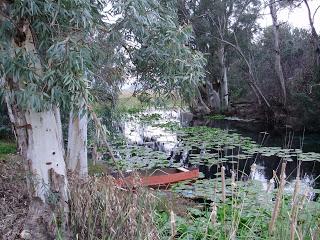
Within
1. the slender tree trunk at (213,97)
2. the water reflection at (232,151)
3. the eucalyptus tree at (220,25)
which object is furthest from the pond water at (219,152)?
the slender tree trunk at (213,97)

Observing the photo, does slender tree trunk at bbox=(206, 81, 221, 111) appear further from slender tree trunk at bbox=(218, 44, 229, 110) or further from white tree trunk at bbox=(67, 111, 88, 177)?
white tree trunk at bbox=(67, 111, 88, 177)

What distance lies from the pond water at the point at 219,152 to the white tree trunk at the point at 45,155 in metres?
2.36

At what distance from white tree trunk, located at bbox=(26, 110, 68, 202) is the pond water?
2361mm

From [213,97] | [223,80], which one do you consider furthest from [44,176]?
[213,97]

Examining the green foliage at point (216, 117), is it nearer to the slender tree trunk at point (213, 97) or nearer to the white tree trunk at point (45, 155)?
the slender tree trunk at point (213, 97)

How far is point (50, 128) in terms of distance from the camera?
3.31 meters

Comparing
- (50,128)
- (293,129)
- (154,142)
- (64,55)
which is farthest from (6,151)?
→ (293,129)

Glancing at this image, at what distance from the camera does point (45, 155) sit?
3318 mm

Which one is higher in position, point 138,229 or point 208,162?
point 138,229

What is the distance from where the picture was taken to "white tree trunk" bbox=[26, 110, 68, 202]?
3.26 m

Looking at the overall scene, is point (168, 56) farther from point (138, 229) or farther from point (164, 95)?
point (138, 229)

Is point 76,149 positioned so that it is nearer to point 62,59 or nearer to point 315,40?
point 62,59

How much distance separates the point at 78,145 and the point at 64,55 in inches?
152

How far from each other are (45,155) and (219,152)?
714 cm
